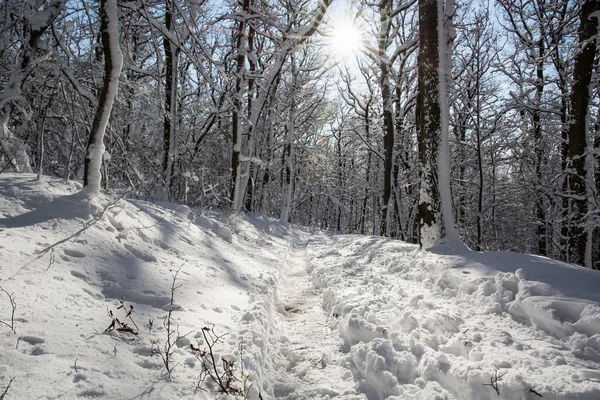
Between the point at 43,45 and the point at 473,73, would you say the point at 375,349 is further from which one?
the point at 473,73

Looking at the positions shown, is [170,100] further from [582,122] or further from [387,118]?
[582,122]

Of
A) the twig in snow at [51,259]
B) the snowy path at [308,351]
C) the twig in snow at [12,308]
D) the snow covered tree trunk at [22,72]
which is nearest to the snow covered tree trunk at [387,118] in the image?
the snowy path at [308,351]

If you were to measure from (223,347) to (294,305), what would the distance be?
262 cm

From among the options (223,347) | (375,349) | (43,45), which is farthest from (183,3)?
(375,349)

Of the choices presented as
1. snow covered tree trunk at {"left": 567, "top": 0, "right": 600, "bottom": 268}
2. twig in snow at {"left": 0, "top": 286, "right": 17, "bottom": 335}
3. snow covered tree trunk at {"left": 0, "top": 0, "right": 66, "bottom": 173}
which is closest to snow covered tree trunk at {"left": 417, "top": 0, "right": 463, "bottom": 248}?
snow covered tree trunk at {"left": 567, "top": 0, "right": 600, "bottom": 268}

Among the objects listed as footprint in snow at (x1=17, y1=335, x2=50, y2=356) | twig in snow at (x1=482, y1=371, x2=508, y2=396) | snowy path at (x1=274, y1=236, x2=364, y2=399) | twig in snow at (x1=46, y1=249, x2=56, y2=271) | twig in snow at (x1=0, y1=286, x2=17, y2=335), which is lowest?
snowy path at (x1=274, y1=236, x2=364, y2=399)

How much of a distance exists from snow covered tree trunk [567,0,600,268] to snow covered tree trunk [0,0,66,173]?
10154 mm

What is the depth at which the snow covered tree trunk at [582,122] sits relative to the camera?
23.7ft

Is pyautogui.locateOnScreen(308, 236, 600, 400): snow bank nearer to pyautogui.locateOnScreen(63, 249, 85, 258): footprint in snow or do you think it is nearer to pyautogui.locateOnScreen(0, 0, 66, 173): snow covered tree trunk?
→ pyautogui.locateOnScreen(63, 249, 85, 258): footprint in snow

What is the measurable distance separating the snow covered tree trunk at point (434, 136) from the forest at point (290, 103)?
3 centimetres

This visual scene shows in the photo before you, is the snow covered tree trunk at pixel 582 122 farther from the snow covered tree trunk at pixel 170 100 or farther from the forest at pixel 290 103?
the snow covered tree trunk at pixel 170 100

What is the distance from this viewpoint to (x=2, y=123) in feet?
16.4

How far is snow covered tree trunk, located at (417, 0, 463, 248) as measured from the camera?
636cm

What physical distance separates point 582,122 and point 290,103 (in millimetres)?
13378
